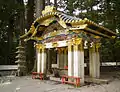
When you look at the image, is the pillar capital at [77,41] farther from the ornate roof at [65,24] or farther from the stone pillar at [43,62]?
the stone pillar at [43,62]

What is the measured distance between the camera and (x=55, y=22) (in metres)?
10.3

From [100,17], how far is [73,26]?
10782 mm

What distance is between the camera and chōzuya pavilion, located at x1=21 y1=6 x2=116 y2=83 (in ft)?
28.7

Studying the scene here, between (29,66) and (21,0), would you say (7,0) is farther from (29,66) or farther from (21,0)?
(29,66)

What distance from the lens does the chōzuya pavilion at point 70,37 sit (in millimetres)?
8758

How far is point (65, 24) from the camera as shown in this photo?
30.2 feet

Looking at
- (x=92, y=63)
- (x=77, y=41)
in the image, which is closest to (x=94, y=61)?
(x=92, y=63)

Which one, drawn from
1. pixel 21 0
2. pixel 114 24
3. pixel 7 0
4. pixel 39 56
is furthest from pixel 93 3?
pixel 39 56

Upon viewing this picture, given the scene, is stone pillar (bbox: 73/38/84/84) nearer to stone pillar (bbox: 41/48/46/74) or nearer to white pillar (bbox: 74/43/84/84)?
white pillar (bbox: 74/43/84/84)

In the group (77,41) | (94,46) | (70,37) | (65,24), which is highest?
(65,24)

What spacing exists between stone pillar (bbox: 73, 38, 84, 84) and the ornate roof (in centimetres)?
69

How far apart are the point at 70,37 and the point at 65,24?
68cm

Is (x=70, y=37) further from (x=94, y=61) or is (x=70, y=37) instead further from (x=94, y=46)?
(x=94, y=61)

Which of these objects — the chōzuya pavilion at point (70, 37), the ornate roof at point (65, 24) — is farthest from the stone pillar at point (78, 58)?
the ornate roof at point (65, 24)
